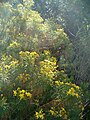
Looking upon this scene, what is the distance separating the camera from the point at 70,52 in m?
5.64

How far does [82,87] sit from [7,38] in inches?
54.9

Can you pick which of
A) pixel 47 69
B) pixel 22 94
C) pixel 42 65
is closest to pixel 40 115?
pixel 22 94

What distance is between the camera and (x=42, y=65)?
4480 millimetres

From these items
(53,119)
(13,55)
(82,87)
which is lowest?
(53,119)

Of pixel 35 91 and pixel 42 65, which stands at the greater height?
pixel 42 65

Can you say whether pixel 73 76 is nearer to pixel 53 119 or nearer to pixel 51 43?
pixel 51 43

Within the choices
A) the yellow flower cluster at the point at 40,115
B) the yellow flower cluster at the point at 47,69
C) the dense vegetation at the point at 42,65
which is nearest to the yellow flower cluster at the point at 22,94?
the dense vegetation at the point at 42,65

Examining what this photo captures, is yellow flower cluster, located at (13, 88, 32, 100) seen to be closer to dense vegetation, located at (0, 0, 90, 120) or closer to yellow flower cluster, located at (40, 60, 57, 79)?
dense vegetation, located at (0, 0, 90, 120)


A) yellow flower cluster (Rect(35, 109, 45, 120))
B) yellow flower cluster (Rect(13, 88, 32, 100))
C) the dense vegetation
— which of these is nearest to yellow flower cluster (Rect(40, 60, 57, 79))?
the dense vegetation

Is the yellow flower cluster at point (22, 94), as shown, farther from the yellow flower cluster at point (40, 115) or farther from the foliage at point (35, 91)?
the yellow flower cluster at point (40, 115)

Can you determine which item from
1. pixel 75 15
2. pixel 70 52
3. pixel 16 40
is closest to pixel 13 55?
pixel 16 40

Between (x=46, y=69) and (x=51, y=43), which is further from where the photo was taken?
(x=51, y=43)

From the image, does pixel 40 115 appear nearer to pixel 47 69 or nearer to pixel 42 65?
pixel 47 69

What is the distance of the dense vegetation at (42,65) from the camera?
4.21 meters
